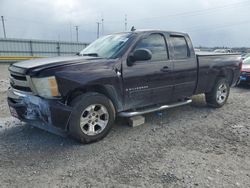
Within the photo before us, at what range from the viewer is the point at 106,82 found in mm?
4039

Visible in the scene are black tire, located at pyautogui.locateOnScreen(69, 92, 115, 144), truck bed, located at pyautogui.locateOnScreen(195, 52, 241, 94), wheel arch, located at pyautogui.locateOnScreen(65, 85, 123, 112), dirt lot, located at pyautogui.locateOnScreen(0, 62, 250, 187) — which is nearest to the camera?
dirt lot, located at pyautogui.locateOnScreen(0, 62, 250, 187)

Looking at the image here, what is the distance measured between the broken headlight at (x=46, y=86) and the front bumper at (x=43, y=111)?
10 cm

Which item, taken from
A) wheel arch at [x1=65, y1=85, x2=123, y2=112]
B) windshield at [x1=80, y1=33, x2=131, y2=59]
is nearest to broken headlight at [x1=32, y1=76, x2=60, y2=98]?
wheel arch at [x1=65, y1=85, x2=123, y2=112]

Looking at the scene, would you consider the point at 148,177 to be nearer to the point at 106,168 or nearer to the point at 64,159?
the point at 106,168

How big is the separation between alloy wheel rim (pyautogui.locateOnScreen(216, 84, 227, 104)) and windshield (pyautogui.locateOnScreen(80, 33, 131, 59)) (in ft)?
10.6

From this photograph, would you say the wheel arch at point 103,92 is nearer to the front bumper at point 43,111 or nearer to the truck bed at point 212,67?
the front bumper at point 43,111

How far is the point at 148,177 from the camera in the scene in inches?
119

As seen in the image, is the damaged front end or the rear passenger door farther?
the rear passenger door

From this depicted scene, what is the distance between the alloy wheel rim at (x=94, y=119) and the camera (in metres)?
3.90

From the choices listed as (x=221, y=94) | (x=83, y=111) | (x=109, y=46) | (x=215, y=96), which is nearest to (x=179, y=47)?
(x=109, y=46)

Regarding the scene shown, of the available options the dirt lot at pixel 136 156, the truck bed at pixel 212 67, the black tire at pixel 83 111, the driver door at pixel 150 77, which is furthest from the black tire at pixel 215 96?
the black tire at pixel 83 111

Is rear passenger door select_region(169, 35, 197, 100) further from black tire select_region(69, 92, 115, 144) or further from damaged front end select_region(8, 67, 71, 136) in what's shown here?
damaged front end select_region(8, 67, 71, 136)

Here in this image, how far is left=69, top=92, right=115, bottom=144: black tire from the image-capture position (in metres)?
3.72

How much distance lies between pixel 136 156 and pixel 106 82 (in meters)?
1.33
